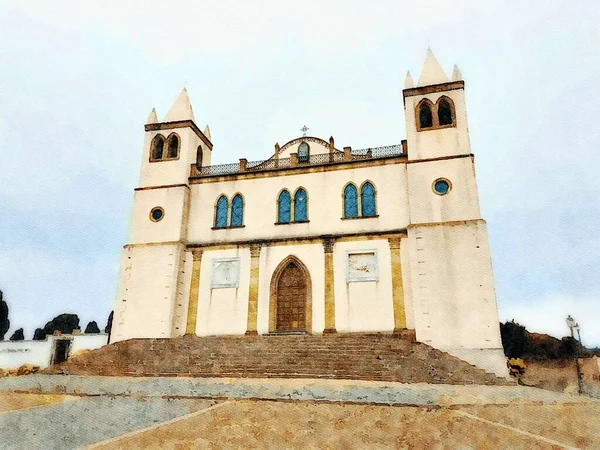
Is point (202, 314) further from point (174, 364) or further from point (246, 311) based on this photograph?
point (174, 364)

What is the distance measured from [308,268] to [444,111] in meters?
9.24

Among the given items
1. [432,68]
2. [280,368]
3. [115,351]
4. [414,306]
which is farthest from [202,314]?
[432,68]

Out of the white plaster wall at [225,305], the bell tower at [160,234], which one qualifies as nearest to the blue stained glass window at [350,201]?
the white plaster wall at [225,305]

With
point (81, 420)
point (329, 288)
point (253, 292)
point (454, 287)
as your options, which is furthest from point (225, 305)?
point (81, 420)

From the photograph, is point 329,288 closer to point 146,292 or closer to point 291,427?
point 146,292

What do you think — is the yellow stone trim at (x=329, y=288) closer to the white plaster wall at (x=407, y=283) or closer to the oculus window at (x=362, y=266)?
the oculus window at (x=362, y=266)

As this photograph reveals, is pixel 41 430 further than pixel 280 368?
No

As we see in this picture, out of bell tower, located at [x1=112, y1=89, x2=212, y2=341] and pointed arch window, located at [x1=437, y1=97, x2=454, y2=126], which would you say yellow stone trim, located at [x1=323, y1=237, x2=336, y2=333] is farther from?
pointed arch window, located at [x1=437, y1=97, x2=454, y2=126]

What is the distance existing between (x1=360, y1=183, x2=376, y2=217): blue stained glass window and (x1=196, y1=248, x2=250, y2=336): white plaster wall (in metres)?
5.40

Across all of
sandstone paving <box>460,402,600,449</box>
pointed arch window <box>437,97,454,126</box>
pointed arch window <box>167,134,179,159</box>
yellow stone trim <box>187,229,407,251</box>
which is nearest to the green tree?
pointed arch window <box>167,134,179,159</box>

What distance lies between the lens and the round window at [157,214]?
21078 millimetres

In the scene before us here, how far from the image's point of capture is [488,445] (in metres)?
3.67

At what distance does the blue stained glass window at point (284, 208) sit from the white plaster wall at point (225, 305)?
212 cm

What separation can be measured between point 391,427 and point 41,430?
3246 millimetres
